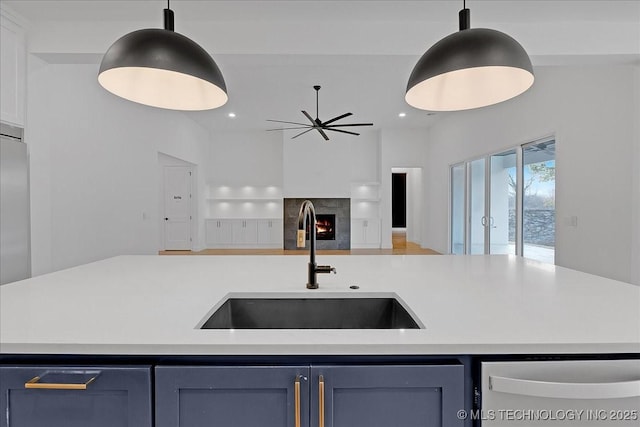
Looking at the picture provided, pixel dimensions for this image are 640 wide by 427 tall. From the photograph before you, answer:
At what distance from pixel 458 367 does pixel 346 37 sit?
10.5 ft

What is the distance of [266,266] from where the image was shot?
Answer: 1.84 meters

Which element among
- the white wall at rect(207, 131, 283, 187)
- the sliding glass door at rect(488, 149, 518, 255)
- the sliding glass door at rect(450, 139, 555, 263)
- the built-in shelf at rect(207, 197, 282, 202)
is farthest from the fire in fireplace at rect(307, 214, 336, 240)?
the sliding glass door at rect(488, 149, 518, 255)

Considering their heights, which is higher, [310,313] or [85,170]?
[85,170]

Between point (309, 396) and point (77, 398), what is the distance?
536 millimetres

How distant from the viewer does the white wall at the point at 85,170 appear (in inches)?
130

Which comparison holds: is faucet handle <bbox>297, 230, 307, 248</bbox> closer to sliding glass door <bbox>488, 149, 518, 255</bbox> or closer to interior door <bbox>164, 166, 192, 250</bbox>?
sliding glass door <bbox>488, 149, 518, 255</bbox>

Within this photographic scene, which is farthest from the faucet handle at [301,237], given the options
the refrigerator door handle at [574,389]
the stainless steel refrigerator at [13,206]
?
the stainless steel refrigerator at [13,206]

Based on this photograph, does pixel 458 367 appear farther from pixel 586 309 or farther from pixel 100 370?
pixel 100 370

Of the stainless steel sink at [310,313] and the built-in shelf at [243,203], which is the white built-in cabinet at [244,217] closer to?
the built-in shelf at [243,203]

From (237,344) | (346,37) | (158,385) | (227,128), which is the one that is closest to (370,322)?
(237,344)

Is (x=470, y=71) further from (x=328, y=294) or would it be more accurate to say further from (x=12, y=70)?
(x=12, y=70)

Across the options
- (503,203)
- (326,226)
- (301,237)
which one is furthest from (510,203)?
(301,237)

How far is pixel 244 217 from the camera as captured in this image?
29.4 ft

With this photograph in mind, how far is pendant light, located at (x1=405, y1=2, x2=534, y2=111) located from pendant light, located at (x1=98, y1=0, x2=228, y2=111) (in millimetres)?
804
